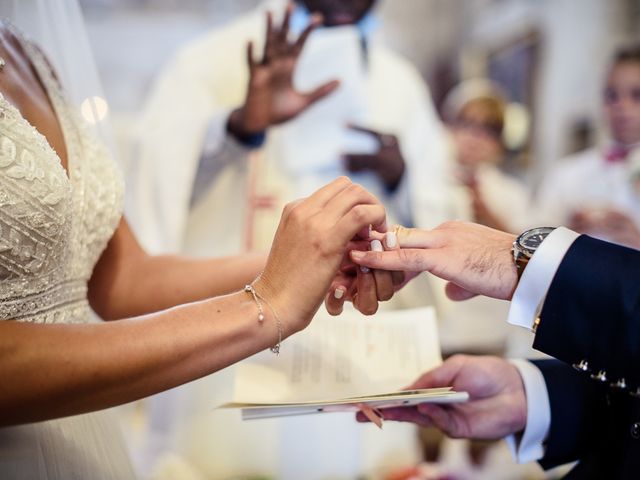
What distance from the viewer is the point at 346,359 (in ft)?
3.49

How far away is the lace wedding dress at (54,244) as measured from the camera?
0.74 m

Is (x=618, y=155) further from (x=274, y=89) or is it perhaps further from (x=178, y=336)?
(x=178, y=336)

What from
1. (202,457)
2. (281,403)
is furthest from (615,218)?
(281,403)

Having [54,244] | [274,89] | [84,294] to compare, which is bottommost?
[84,294]

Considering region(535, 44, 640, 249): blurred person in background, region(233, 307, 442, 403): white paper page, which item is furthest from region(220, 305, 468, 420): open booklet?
region(535, 44, 640, 249): blurred person in background

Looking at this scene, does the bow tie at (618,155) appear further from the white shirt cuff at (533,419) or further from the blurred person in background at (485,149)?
the white shirt cuff at (533,419)

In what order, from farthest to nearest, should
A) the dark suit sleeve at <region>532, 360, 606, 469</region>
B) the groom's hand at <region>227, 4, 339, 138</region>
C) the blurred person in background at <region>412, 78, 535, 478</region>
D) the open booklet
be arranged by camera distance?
the blurred person in background at <region>412, 78, 535, 478</region> → the groom's hand at <region>227, 4, 339, 138</region> → the dark suit sleeve at <region>532, 360, 606, 469</region> → the open booklet

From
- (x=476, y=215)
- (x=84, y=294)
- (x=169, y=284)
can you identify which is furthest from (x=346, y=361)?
(x=476, y=215)

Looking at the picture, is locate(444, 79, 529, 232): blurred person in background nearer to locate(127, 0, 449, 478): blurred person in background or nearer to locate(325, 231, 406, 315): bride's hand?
locate(127, 0, 449, 478): blurred person in background

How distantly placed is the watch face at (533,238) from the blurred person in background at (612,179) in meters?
1.62

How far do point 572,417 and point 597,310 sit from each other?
365mm

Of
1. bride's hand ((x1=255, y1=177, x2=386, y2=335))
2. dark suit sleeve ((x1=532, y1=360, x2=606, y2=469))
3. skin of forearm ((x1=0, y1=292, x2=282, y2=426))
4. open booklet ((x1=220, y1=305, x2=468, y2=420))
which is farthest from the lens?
dark suit sleeve ((x1=532, y1=360, x2=606, y2=469))

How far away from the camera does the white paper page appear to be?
98 cm

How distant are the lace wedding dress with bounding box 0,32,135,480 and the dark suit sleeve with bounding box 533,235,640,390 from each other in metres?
0.64
